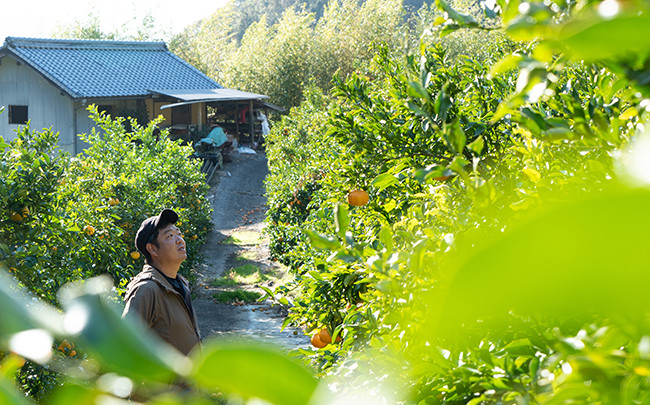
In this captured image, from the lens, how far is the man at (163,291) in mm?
3018

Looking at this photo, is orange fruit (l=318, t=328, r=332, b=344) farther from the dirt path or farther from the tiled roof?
the tiled roof

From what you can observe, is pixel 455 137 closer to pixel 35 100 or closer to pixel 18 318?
pixel 18 318

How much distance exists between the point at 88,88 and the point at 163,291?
16.6m

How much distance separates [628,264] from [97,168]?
7.36 m

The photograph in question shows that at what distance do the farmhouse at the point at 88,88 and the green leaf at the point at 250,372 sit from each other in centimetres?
1847

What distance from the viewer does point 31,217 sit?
4.15 meters

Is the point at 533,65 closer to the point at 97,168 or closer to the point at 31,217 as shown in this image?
the point at 31,217

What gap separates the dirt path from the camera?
8.26 metres

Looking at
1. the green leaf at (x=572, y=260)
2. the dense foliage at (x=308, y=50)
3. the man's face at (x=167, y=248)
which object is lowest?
the man's face at (x=167, y=248)

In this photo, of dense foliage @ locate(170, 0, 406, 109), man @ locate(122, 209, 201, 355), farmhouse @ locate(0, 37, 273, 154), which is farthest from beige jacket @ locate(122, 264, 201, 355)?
dense foliage @ locate(170, 0, 406, 109)

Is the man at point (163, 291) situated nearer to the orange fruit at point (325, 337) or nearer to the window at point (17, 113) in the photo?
the orange fruit at point (325, 337)

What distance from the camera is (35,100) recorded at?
18594 millimetres

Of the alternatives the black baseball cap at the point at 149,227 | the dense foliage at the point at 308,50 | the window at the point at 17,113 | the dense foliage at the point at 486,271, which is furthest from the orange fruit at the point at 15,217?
the dense foliage at the point at 308,50

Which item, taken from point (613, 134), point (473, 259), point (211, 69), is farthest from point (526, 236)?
point (211, 69)
